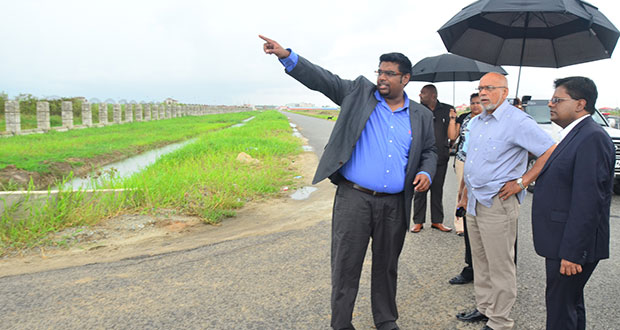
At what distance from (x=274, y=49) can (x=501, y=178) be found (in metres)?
1.77

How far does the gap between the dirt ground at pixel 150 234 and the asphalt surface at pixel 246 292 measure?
29 cm

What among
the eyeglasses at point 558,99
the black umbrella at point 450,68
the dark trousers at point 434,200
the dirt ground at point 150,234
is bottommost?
the dirt ground at point 150,234

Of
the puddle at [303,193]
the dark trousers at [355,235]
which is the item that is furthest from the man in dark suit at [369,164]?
the puddle at [303,193]

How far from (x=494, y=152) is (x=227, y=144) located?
13227 mm

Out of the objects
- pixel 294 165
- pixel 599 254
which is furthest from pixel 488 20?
pixel 294 165

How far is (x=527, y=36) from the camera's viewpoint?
14.1 ft

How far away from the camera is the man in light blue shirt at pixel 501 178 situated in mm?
2896

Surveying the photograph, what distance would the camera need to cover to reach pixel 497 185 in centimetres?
294

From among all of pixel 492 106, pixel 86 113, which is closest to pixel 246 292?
Result: pixel 492 106

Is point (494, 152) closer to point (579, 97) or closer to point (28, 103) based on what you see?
point (579, 97)

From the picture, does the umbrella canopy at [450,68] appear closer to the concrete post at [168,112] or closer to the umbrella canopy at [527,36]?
the umbrella canopy at [527,36]

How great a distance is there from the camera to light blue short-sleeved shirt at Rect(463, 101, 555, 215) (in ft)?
9.41

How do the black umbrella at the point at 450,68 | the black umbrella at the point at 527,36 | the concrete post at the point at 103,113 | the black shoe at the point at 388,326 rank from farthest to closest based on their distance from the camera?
the concrete post at the point at 103,113 < the black umbrella at the point at 450,68 < the black umbrella at the point at 527,36 < the black shoe at the point at 388,326

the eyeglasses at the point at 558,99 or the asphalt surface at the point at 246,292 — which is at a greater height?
the eyeglasses at the point at 558,99
